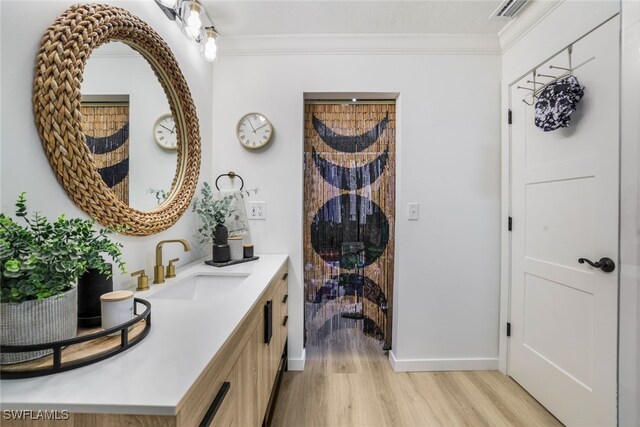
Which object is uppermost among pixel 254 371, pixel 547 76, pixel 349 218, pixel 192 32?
pixel 192 32

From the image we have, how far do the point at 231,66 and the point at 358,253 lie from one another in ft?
5.87

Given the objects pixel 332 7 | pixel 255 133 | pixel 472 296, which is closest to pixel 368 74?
pixel 332 7

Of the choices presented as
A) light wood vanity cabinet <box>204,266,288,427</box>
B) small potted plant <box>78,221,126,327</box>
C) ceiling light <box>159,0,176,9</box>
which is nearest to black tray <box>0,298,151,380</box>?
small potted plant <box>78,221,126,327</box>

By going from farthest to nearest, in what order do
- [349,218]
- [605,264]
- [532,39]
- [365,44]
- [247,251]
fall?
[349,218] → [365,44] → [247,251] → [532,39] → [605,264]

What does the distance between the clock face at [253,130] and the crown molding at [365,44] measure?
0.50m

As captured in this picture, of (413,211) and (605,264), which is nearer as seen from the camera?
(605,264)

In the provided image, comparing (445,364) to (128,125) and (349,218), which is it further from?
(128,125)

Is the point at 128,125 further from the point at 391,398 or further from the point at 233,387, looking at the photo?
the point at 391,398

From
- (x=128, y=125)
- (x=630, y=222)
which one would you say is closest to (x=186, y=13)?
(x=128, y=125)

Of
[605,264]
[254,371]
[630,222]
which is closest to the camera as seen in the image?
[630,222]

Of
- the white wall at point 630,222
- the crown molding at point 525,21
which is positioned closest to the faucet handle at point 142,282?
the white wall at point 630,222

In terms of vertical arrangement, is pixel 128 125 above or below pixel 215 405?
above

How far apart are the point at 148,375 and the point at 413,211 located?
72.5 inches

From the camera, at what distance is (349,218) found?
225cm
